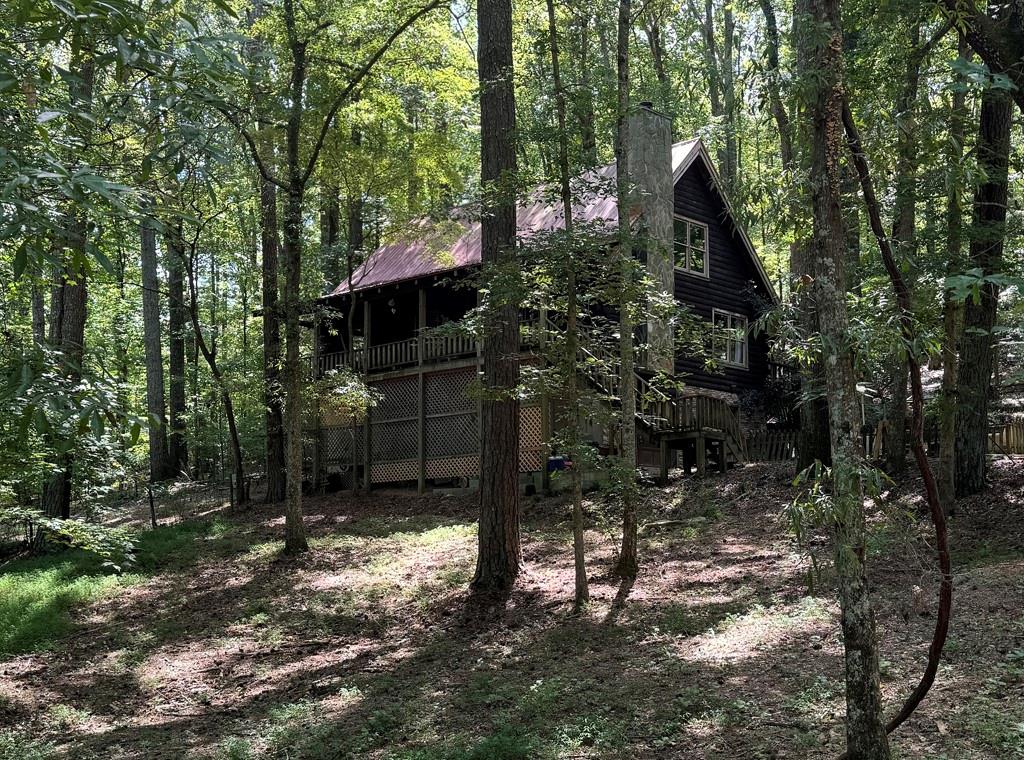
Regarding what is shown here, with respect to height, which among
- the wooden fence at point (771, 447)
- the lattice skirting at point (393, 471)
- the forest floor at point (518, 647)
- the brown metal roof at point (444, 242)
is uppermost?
the brown metal roof at point (444, 242)

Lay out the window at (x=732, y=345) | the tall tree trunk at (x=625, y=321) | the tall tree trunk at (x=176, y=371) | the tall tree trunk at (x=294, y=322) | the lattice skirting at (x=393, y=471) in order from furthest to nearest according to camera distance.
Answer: the tall tree trunk at (x=176, y=371) < the window at (x=732, y=345) < the lattice skirting at (x=393, y=471) < the tall tree trunk at (x=294, y=322) < the tall tree trunk at (x=625, y=321)

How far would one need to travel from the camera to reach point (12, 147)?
4.43 metres

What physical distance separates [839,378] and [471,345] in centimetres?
1686

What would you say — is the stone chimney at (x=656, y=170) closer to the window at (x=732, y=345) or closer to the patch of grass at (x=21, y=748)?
the window at (x=732, y=345)

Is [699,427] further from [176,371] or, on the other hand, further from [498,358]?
[176,371]

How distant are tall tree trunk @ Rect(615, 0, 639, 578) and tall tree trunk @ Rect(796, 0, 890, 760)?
16.2 ft

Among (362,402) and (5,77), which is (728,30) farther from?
(5,77)


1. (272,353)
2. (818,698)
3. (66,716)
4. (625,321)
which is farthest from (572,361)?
(272,353)

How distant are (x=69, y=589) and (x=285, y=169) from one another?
9075 millimetres

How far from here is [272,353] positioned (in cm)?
1959

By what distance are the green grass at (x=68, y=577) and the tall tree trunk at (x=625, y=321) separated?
7.60 metres

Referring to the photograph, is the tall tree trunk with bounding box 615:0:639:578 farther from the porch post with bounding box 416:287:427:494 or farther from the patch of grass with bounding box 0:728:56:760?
the porch post with bounding box 416:287:427:494

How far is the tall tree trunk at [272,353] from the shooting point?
747 inches

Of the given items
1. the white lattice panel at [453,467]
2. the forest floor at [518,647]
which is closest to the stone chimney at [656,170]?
the white lattice panel at [453,467]
